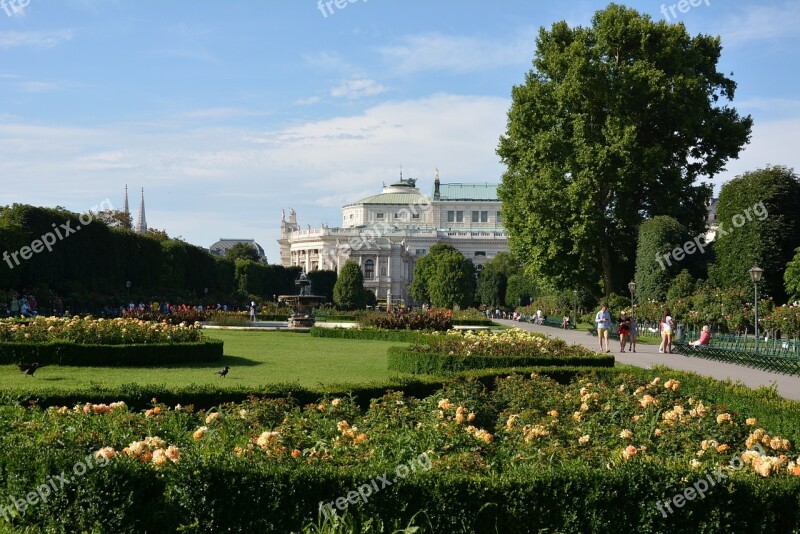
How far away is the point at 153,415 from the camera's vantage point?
7777 millimetres

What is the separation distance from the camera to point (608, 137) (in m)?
29.4

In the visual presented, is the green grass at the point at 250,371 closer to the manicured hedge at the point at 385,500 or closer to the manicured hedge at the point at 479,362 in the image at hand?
the manicured hedge at the point at 479,362

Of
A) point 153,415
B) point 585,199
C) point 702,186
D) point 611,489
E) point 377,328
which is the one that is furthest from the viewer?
point 702,186

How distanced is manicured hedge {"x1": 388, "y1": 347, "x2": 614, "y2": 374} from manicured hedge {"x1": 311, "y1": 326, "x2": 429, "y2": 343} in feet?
26.1

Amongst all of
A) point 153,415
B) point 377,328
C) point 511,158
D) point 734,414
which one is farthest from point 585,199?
point 153,415

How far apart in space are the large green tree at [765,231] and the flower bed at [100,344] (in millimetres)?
20512

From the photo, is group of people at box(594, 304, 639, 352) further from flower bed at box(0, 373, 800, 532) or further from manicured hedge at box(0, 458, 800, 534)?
manicured hedge at box(0, 458, 800, 534)

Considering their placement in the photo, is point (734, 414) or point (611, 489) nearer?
point (611, 489)

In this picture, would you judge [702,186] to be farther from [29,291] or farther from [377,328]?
[29,291]

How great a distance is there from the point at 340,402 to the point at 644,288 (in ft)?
82.6

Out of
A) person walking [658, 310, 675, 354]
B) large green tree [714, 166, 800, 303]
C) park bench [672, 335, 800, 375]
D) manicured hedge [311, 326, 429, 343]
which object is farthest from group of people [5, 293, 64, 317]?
large green tree [714, 166, 800, 303]

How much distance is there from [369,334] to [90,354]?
40.3 ft

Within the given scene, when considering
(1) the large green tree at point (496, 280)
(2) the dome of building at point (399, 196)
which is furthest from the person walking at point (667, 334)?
(2) the dome of building at point (399, 196)

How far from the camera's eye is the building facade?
105m
